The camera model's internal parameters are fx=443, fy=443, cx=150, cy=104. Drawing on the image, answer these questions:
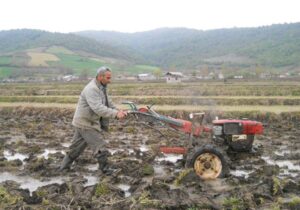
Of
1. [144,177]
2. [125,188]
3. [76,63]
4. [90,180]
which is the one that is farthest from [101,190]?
[76,63]

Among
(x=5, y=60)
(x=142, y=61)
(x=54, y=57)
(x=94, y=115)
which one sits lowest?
(x=94, y=115)

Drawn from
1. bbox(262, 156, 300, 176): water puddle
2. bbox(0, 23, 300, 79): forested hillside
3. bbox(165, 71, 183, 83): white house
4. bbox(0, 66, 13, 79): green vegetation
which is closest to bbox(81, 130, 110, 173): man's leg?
bbox(262, 156, 300, 176): water puddle

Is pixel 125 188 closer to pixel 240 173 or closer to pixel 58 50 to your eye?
pixel 240 173

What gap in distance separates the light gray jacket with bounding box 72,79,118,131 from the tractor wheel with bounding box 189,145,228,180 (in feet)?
6.13

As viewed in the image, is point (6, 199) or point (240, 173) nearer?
point (6, 199)

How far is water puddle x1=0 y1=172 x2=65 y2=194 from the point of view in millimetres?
8391

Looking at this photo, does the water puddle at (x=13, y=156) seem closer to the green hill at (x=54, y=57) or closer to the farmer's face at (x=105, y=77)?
the farmer's face at (x=105, y=77)

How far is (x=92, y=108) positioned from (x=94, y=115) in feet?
1.25

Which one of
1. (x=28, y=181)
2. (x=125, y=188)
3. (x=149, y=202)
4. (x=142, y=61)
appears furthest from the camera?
(x=142, y=61)

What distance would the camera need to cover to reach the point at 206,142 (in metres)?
9.64

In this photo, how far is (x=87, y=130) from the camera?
356 inches

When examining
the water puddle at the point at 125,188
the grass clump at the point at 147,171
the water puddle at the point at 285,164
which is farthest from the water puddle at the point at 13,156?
the water puddle at the point at 285,164

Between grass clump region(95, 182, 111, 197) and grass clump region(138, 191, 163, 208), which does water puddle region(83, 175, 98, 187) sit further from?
grass clump region(138, 191, 163, 208)

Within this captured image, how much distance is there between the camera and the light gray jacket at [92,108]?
8727mm
